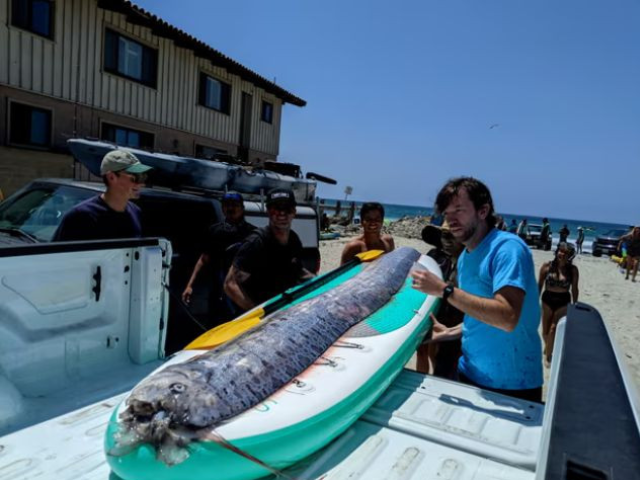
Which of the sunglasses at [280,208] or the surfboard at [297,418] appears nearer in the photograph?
the surfboard at [297,418]

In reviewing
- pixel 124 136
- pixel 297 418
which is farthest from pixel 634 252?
pixel 297 418

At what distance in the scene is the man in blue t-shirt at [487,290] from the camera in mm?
2355

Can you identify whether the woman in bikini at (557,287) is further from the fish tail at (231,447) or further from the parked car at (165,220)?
the fish tail at (231,447)

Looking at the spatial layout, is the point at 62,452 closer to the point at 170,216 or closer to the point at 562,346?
the point at 562,346

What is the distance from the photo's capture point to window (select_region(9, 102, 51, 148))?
9.98 m

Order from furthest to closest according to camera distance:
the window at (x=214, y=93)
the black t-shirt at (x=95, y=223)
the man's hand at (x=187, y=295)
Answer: the window at (x=214, y=93) → the man's hand at (x=187, y=295) → the black t-shirt at (x=95, y=223)

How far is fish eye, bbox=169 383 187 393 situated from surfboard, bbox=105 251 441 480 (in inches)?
8.9

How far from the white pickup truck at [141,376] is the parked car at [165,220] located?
54.5 inches

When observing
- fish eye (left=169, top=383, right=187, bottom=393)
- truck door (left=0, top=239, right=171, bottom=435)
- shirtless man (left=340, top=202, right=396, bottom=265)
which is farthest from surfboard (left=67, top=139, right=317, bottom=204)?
fish eye (left=169, top=383, right=187, bottom=393)

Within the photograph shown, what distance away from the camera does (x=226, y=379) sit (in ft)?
6.67

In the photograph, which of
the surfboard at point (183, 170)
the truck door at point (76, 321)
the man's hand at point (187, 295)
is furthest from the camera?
the surfboard at point (183, 170)

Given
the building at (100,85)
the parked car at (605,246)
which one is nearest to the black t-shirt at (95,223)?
the building at (100,85)

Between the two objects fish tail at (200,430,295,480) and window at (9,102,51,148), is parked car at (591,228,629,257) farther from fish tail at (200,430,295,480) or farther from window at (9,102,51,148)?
fish tail at (200,430,295,480)

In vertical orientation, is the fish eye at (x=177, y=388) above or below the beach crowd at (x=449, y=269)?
below
